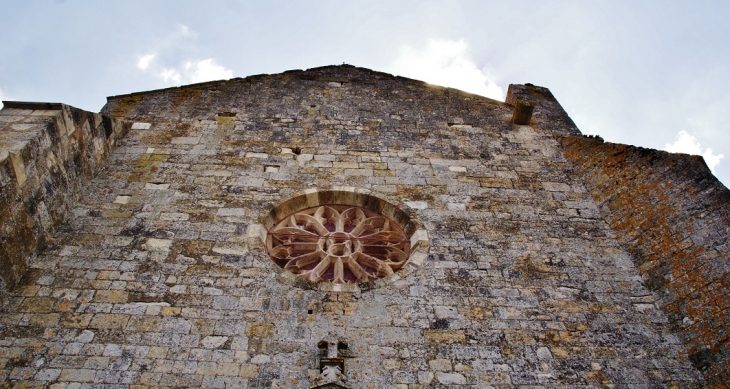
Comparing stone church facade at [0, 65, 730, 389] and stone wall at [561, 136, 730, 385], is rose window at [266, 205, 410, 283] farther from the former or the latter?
stone wall at [561, 136, 730, 385]

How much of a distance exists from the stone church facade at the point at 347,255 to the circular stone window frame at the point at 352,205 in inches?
1.1

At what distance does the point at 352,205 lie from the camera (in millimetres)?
5977

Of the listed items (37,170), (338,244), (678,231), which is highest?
(37,170)

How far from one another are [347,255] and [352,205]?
2.78ft

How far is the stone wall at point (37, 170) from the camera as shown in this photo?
4.48m

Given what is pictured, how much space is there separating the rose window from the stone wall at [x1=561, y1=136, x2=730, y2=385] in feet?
7.44

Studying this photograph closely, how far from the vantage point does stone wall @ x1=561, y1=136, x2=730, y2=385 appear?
170 inches

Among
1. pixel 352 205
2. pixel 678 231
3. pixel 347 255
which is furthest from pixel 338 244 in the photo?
pixel 678 231

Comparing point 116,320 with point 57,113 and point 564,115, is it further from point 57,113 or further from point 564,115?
point 564,115

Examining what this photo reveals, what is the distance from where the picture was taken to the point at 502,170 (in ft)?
21.1

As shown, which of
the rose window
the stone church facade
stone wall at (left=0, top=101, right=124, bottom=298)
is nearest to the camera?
the stone church facade

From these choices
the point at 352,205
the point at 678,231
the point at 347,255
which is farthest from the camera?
the point at 352,205

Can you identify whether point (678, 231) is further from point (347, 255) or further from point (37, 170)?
point (37, 170)

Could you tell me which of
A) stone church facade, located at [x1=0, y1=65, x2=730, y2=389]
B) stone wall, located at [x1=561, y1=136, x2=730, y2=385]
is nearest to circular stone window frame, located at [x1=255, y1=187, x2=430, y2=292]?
stone church facade, located at [x1=0, y1=65, x2=730, y2=389]
